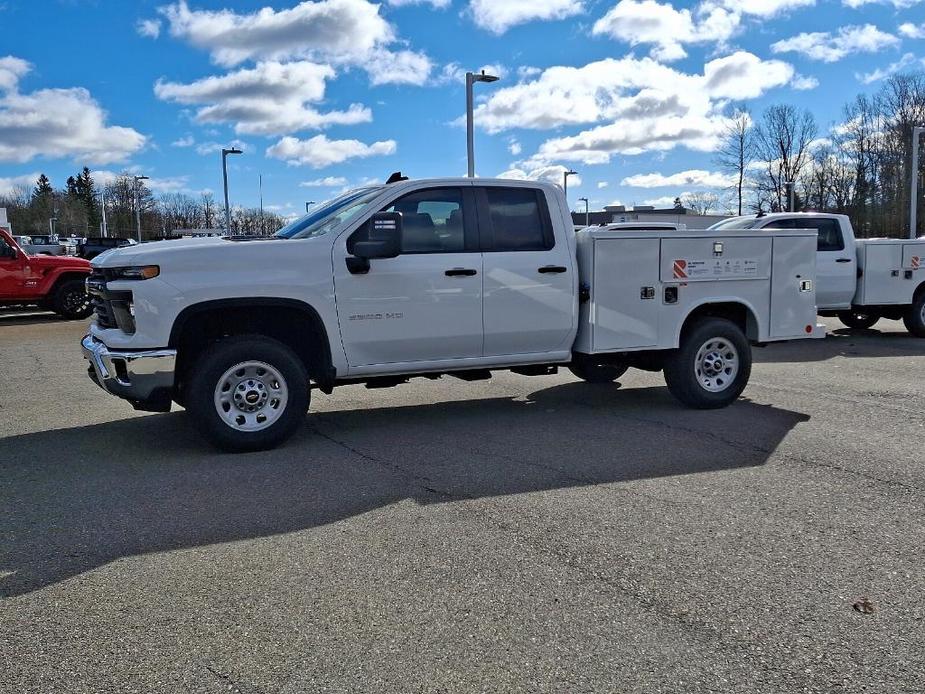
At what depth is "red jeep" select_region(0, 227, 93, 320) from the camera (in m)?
16.9

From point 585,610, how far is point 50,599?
2391 mm

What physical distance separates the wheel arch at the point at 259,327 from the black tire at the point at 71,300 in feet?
41.9

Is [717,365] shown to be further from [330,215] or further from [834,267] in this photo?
[834,267]

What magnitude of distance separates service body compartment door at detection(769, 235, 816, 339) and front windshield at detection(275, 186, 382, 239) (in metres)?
4.10

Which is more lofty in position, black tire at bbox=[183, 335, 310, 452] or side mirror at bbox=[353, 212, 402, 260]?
side mirror at bbox=[353, 212, 402, 260]

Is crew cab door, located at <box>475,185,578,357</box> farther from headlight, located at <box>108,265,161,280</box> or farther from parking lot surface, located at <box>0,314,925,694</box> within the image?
headlight, located at <box>108,265,161,280</box>

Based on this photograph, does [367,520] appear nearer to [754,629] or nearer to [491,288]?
[754,629]

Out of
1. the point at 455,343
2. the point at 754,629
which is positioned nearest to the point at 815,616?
the point at 754,629

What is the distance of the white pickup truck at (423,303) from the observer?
19.3 feet

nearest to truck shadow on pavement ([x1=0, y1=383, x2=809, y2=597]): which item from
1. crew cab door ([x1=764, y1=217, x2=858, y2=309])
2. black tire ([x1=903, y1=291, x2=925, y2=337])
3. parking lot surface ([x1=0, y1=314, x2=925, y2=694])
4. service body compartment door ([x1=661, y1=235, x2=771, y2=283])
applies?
parking lot surface ([x1=0, y1=314, x2=925, y2=694])

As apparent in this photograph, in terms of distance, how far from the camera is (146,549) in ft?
13.8

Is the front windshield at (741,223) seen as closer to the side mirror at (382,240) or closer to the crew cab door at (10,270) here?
the side mirror at (382,240)

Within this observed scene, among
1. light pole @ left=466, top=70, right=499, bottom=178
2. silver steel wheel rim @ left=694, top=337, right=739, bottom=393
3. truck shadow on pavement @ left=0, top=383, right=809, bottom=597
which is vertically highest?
light pole @ left=466, top=70, right=499, bottom=178

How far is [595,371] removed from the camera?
856cm
